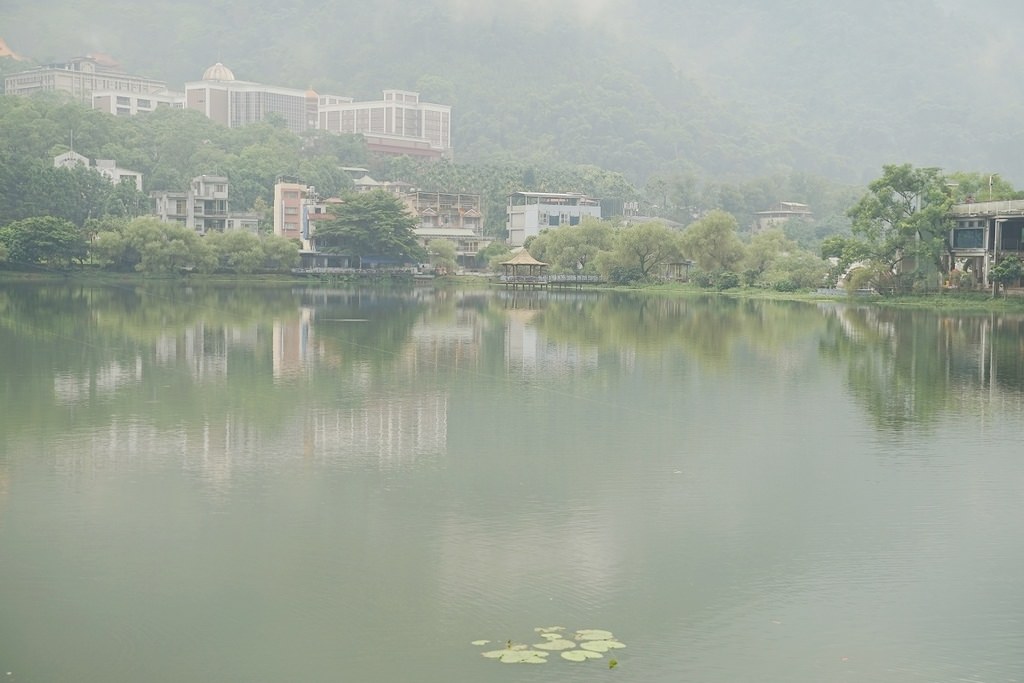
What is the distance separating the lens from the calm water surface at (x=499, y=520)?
9.02 m

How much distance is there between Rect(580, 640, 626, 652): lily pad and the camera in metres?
8.89

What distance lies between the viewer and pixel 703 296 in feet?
212

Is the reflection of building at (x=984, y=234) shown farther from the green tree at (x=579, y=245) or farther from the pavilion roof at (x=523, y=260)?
the pavilion roof at (x=523, y=260)

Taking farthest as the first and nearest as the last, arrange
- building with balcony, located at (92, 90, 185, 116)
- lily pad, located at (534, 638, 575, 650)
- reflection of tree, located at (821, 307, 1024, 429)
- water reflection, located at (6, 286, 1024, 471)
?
building with balcony, located at (92, 90, 185, 116) < reflection of tree, located at (821, 307, 1024, 429) < water reflection, located at (6, 286, 1024, 471) < lily pad, located at (534, 638, 575, 650)

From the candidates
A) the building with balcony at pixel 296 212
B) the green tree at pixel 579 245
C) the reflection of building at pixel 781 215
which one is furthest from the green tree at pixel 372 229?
the reflection of building at pixel 781 215

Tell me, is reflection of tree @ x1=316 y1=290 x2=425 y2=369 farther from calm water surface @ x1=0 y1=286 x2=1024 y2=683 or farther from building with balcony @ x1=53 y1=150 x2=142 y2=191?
building with balcony @ x1=53 y1=150 x2=142 y2=191

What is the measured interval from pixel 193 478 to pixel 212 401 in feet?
20.6

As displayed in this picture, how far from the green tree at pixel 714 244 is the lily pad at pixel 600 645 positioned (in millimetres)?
62925

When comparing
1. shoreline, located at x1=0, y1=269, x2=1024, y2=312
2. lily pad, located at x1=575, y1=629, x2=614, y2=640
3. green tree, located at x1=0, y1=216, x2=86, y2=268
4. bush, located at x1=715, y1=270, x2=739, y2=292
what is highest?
green tree, located at x1=0, y1=216, x2=86, y2=268

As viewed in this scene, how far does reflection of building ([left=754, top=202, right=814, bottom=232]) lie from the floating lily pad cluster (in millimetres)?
126211

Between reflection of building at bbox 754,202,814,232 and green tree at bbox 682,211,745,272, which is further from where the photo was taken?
reflection of building at bbox 754,202,814,232

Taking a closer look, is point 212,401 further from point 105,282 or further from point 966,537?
point 105,282

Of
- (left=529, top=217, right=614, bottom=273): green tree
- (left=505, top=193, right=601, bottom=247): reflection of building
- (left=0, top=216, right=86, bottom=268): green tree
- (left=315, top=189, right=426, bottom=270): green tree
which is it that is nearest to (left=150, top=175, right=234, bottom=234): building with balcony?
(left=315, top=189, right=426, bottom=270): green tree

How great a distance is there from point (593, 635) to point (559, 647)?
37 cm
